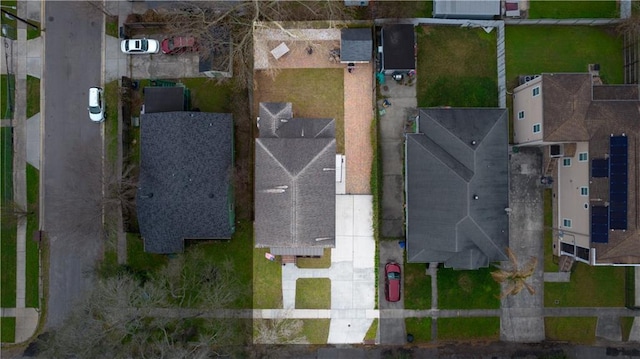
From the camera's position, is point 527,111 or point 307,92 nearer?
point 527,111

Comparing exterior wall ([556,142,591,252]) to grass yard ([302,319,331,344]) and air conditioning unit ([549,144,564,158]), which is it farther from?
grass yard ([302,319,331,344])

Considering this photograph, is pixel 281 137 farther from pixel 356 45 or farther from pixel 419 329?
pixel 419 329

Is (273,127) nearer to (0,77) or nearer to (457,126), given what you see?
(457,126)

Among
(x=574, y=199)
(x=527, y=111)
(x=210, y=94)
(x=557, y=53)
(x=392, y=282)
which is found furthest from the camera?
(x=210, y=94)

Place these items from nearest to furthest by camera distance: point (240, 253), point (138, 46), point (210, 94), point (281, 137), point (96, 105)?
point (281, 137) → point (96, 105) → point (138, 46) → point (240, 253) → point (210, 94)

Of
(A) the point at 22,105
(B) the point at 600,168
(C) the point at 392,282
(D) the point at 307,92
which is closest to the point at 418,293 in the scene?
(C) the point at 392,282

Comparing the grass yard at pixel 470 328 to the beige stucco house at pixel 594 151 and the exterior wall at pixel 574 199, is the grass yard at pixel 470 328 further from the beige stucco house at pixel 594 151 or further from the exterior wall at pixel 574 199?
the exterior wall at pixel 574 199
